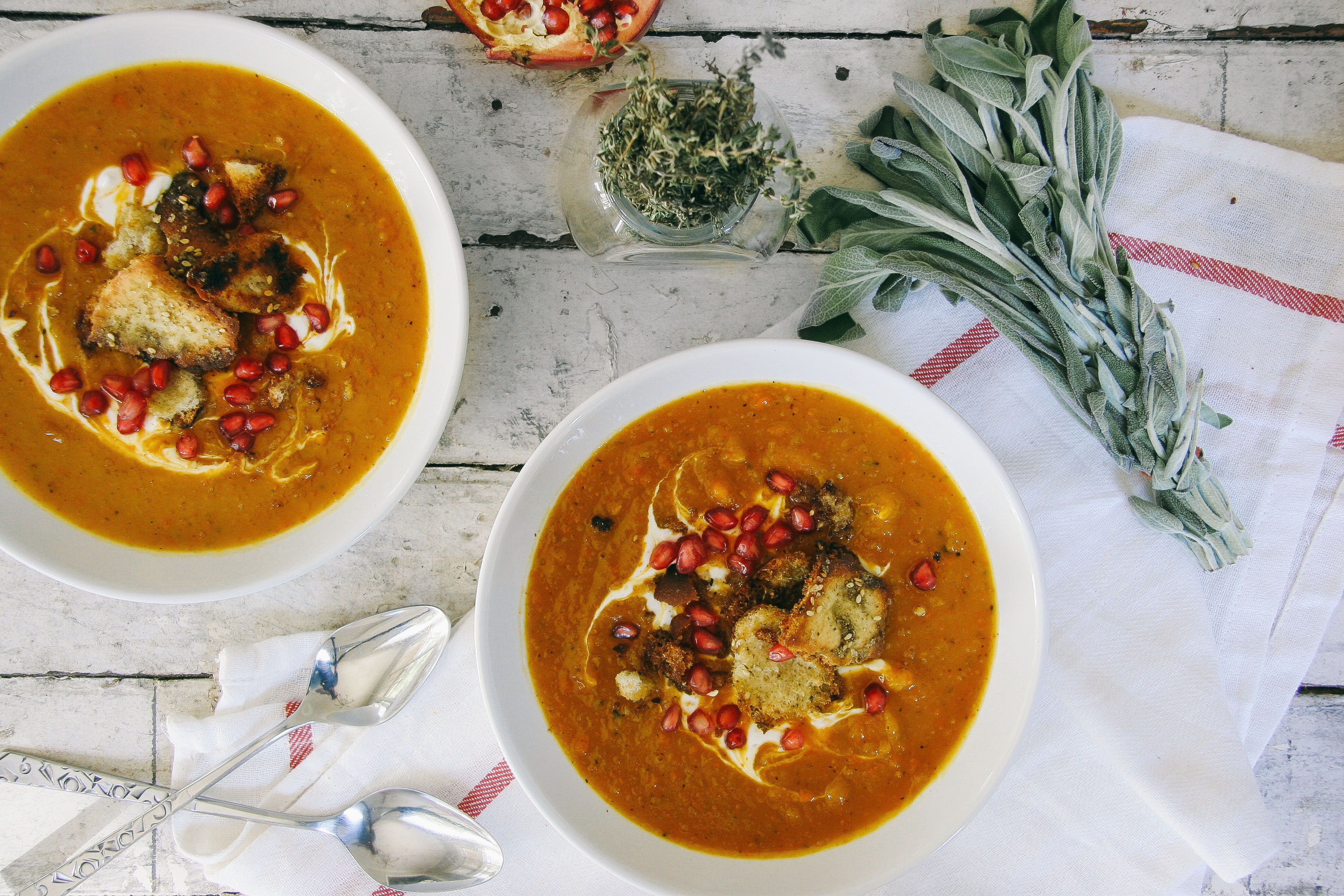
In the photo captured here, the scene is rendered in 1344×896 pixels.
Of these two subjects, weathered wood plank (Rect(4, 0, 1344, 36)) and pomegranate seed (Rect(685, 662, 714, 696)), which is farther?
weathered wood plank (Rect(4, 0, 1344, 36))

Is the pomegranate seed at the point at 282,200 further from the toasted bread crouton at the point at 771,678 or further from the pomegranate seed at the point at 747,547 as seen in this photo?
the toasted bread crouton at the point at 771,678

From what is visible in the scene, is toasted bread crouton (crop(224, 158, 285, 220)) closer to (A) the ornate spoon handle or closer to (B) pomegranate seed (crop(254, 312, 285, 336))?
(B) pomegranate seed (crop(254, 312, 285, 336))

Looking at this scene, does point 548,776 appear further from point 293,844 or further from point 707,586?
point 293,844

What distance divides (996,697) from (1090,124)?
5.23ft

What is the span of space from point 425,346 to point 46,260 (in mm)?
1025

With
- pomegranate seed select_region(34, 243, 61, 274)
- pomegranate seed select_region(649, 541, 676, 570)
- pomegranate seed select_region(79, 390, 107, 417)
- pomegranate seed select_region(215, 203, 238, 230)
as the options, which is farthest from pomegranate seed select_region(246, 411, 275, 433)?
pomegranate seed select_region(649, 541, 676, 570)

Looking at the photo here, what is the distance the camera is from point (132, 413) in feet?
7.59

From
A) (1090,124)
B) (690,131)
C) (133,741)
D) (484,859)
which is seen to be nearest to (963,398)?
(1090,124)

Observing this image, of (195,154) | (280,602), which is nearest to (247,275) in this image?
(195,154)

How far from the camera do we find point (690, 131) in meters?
1.89

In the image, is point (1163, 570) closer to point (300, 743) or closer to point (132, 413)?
point (300, 743)

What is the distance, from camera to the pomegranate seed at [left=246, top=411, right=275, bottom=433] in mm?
2336

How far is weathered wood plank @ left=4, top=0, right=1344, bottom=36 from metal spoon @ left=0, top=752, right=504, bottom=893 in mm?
2364

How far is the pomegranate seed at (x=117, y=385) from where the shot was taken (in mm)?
2334
